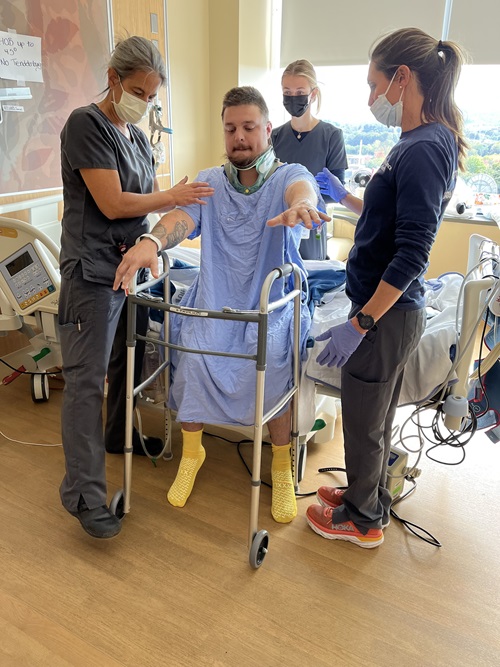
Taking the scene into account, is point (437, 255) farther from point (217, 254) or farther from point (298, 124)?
point (217, 254)

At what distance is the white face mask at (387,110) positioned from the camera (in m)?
1.43

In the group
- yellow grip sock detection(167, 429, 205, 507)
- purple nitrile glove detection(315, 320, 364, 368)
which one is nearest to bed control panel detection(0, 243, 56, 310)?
yellow grip sock detection(167, 429, 205, 507)

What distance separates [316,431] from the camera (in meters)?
2.24

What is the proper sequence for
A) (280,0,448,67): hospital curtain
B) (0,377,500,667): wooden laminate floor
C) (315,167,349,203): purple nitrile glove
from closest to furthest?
(0,377,500,667): wooden laminate floor
(315,167,349,203): purple nitrile glove
(280,0,448,67): hospital curtain

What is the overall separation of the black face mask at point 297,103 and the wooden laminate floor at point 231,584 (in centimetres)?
165

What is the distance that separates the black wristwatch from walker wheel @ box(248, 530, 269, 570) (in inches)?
27.4

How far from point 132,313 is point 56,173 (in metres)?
1.62

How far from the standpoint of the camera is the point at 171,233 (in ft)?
5.73

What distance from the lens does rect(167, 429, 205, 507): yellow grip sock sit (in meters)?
1.95

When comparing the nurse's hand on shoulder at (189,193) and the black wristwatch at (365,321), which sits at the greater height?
the nurse's hand on shoulder at (189,193)

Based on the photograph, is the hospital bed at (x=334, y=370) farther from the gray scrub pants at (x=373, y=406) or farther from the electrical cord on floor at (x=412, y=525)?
the electrical cord on floor at (x=412, y=525)

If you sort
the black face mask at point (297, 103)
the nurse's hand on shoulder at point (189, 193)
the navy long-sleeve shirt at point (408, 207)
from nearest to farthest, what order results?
1. the navy long-sleeve shirt at point (408, 207)
2. the nurse's hand on shoulder at point (189, 193)
3. the black face mask at point (297, 103)

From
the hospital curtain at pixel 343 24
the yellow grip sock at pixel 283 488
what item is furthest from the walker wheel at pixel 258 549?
the hospital curtain at pixel 343 24

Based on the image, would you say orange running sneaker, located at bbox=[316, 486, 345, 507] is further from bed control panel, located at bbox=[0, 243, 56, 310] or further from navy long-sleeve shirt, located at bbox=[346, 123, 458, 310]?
bed control panel, located at bbox=[0, 243, 56, 310]
